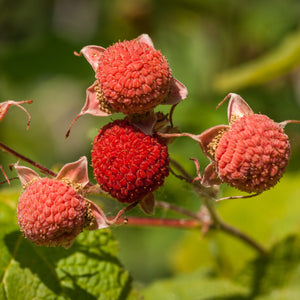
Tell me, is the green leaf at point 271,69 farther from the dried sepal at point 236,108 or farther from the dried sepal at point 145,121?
the dried sepal at point 145,121

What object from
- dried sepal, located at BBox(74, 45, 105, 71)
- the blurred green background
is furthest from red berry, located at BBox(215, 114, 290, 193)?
the blurred green background

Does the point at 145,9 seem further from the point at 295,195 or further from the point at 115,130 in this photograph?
the point at 115,130

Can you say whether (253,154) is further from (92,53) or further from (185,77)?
(185,77)

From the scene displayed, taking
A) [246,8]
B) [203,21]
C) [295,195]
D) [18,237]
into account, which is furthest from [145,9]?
[18,237]

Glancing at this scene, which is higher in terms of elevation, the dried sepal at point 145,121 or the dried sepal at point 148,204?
the dried sepal at point 145,121

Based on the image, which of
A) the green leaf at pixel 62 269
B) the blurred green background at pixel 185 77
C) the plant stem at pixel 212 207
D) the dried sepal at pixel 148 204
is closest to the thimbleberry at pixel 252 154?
the plant stem at pixel 212 207

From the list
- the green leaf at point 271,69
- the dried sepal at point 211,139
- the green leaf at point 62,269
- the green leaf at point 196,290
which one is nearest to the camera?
the dried sepal at point 211,139

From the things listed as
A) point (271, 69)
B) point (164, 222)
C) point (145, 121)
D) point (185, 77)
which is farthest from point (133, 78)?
point (185, 77)
